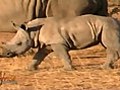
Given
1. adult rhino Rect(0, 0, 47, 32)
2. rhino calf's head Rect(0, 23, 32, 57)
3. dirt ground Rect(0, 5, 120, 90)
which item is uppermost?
adult rhino Rect(0, 0, 47, 32)

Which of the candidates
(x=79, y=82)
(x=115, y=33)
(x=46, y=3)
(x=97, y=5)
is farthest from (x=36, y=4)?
(x=79, y=82)

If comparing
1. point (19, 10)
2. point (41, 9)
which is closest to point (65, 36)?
point (41, 9)

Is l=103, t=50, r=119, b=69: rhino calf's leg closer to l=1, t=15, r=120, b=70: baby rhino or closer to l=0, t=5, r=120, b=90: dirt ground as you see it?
l=1, t=15, r=120, b=70: baby rhino

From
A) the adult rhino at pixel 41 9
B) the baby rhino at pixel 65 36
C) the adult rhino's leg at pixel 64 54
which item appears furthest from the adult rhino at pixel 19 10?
the adult rhino's leg at pixel 64 54

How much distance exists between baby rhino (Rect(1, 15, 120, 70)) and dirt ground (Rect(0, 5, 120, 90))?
13.4 inches

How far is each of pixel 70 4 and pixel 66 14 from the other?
23cm

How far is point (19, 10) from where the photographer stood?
12.4m

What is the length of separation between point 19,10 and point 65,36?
1.76m

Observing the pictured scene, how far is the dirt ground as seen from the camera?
946 centimetres

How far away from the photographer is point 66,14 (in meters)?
12.0

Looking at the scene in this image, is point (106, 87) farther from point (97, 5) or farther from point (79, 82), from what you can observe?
point (97, 5)

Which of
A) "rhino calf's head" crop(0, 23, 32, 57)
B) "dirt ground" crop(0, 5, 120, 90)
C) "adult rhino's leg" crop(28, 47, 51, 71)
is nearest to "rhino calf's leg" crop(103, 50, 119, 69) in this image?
"dirt ground" crop(0, 5, 120, 90)

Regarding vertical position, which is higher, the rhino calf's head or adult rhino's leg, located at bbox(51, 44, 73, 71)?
the rhino calf's head

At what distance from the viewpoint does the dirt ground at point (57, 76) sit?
946 cm
